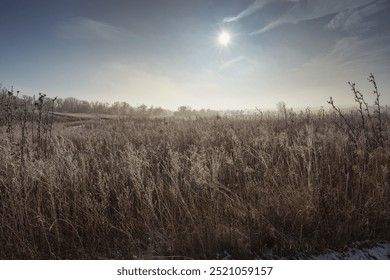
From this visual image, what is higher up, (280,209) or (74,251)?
(280,209)

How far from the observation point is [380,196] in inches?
86.3

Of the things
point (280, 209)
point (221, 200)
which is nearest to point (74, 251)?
point (221, 200)

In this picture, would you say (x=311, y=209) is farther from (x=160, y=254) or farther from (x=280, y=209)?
(x=160, y=254)

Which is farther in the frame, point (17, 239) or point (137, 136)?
point (137, 136)

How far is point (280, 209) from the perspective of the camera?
2166 mm

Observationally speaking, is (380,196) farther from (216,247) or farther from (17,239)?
(17,239)

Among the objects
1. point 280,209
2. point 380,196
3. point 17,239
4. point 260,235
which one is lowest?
point 17,239

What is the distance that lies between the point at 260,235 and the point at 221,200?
610 millimetres
